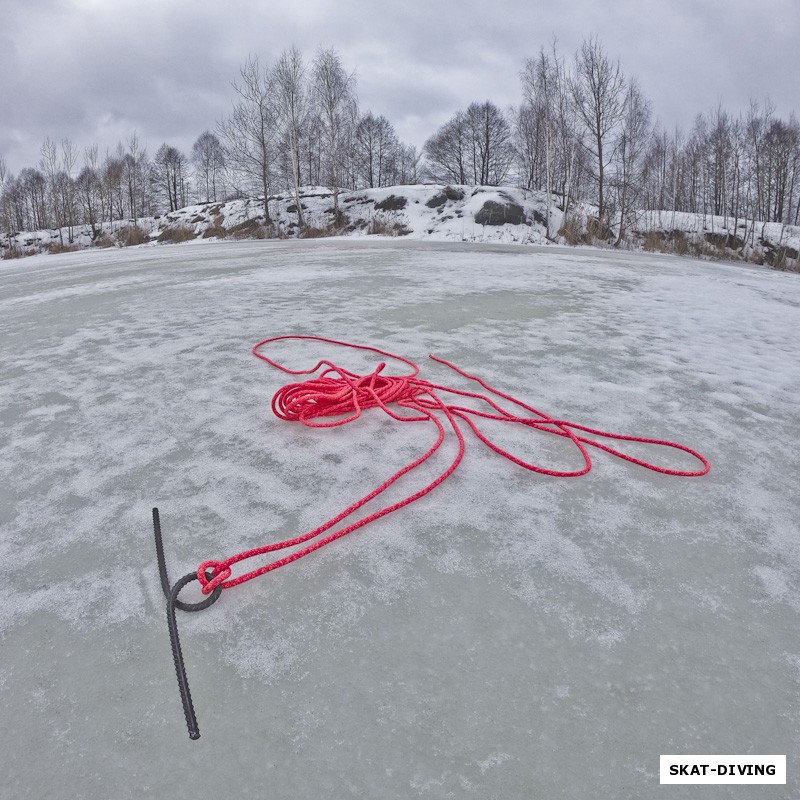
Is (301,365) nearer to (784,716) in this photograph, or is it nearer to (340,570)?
(340,570)

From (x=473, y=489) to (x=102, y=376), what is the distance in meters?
1.83

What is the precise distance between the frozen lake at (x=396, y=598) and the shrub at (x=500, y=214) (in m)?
17.2

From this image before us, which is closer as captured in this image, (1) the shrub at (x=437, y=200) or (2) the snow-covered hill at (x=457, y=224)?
(2) the snow-covered hill at (x=457, y=224)

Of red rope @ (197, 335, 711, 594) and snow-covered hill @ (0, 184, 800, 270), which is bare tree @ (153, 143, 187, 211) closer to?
snow-covered hill @ (0, 184, 800, 270)

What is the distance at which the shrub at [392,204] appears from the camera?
20184 mm

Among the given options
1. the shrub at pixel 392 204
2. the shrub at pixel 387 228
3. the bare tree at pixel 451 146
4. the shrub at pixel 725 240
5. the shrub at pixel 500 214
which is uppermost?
the bare tree at pixel 451 146

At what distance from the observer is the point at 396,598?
1.03 metres

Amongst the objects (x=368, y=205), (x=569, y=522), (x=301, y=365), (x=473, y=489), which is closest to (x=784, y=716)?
(x=569, y=522)

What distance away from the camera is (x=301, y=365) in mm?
2508

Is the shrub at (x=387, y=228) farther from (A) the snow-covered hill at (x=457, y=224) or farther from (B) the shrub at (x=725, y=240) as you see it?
(B) the shrub at (x=725, y=240)

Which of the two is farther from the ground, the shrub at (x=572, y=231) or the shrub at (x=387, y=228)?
the shrub at (x=387, y=228)

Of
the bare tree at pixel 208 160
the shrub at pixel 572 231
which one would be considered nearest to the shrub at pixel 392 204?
the shrub at pixel 572 231
